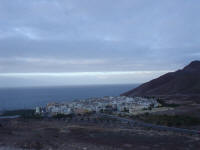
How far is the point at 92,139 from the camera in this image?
1684cm

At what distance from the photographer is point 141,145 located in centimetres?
1515

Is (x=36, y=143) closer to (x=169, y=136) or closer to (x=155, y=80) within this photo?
(x=169, y=136)

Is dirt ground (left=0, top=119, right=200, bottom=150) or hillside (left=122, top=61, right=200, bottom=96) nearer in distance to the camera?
dirt ground (left=0, top=119, right=200, bottom=150)

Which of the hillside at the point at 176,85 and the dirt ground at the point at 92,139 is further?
the hillside at the point at 176,85

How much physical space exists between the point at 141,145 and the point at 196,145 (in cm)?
303

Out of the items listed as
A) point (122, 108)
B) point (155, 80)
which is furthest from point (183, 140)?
point (155, 80)

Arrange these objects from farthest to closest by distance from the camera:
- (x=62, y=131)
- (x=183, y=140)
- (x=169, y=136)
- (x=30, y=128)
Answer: (x=30, y=128) < (x=62, y=131) < (x=169, y=136) < (x=183, y=140)

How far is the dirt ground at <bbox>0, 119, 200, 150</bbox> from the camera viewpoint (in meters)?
14.8

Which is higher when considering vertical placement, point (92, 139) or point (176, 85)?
point (176, 85)

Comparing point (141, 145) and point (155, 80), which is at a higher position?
point (155, 80)

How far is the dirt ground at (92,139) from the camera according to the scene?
48.5 ft

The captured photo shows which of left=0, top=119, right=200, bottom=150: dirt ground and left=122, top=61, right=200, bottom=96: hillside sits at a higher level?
left=122, top=61, right=200, bottom=96: hillside

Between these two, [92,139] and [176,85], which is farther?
[176,85]

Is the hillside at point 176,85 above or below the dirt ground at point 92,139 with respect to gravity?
above
